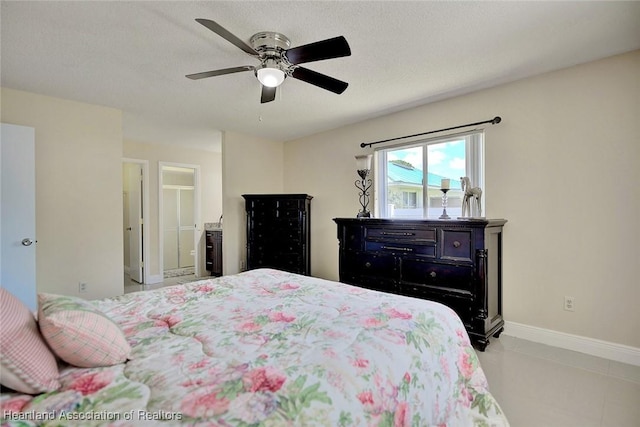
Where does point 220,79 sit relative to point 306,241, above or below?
above

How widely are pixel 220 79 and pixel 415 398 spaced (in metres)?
2.83

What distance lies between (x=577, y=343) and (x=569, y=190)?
1286 mm

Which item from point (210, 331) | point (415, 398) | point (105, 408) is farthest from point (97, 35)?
point (415, 398)

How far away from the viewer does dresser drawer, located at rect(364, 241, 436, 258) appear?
2.84 m

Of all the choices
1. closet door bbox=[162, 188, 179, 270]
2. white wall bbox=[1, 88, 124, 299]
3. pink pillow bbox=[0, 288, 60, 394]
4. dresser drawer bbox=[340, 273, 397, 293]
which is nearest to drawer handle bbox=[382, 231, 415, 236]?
dresser drawer bbox=[340, 273, 397, 293]

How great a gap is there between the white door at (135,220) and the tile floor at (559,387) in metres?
5.24

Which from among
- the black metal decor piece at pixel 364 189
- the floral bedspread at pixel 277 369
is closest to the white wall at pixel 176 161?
the black metal decor piece at pixel 364 189

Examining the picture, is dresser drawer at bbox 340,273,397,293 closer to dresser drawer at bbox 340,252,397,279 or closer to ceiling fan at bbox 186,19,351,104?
dresser drawer at bbox 340,252,397,279

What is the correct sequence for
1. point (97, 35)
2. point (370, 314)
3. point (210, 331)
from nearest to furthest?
point (210, 331) → point (370, 314) → point (97, 35)

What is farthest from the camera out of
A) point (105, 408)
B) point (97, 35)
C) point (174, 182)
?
point (174, 182)

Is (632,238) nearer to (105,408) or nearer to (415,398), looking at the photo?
(415,398)

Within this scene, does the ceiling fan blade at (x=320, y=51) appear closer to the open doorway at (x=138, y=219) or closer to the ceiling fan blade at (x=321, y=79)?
the ceiling fan blade at (x=321, y=79)

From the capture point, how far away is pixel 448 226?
272 centimetres

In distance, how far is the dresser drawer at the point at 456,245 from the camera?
2.61 meters
